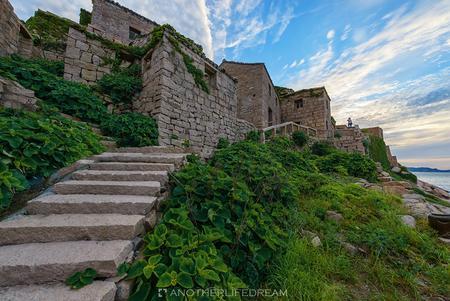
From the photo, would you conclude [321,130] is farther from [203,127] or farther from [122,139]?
[122,139]

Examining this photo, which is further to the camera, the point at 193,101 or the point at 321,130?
the point at 321,130

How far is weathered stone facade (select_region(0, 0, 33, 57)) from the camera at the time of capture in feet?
17.2

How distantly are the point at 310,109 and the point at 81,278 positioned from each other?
56.7ft

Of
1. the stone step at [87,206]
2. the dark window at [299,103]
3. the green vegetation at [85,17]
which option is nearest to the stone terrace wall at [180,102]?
A: the stone step at [87,206]

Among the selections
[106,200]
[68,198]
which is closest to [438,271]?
[106,200]

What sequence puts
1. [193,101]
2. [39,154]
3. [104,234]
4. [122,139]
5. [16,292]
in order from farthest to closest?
[193,101]
[122,139]
[39,154]
[104,234]
[16,292]

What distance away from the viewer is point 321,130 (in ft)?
48.5

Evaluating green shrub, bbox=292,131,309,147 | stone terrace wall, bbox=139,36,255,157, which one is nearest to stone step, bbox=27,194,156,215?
stone terrace wall, bbox=139,36,255,157

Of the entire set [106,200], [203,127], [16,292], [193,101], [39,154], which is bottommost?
[16,292]

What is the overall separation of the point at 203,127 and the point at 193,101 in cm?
97

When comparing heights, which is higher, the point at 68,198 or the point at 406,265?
the point at 68,198

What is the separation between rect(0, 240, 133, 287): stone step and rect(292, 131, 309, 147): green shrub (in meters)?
9.66

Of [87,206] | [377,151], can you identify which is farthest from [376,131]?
[87,206]

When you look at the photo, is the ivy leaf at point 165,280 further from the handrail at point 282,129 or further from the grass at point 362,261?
the handrail at point 282,129
